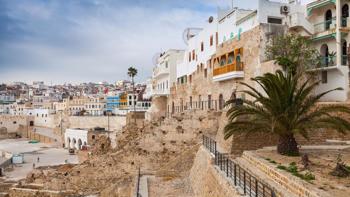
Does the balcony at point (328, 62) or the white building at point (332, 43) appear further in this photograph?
the balcony at point (328, 62)

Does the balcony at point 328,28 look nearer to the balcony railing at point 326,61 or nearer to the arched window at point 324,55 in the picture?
the arched window at point 324,55

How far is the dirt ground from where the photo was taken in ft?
28.5

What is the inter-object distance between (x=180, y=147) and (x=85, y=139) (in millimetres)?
34128

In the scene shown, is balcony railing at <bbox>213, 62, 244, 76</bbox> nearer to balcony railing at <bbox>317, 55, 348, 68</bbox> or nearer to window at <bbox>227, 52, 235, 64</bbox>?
window at <bbox>227, 52, 235, 64</bbox>

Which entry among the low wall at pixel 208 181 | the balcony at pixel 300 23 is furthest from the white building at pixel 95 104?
the low wall at pixel 208 181

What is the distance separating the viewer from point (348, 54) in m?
20.2

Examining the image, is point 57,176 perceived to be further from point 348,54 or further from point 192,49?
point 348,54

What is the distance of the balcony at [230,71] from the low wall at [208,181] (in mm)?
8829

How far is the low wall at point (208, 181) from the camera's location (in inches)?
431

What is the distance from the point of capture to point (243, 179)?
11.0 meters

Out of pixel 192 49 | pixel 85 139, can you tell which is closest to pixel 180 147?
pixel 192 49

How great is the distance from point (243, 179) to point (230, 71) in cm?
1564

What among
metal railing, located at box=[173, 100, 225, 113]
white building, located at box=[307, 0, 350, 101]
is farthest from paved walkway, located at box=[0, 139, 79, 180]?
white building, located at box=[307, 0, 350, 101]

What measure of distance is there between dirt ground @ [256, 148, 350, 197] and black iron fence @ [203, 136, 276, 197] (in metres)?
Answer: 1.31
